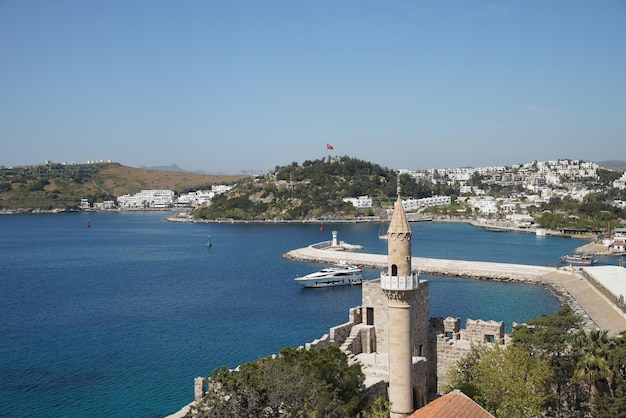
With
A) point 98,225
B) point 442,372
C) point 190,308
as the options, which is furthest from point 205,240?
point 442,372

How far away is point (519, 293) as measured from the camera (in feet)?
159

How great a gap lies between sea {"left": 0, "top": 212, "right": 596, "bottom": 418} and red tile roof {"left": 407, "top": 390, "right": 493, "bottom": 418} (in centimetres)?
1379

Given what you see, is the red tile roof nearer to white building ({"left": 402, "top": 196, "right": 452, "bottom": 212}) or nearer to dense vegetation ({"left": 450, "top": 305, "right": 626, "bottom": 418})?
dense vegetation ({"left": 450, "top": 305, "right": 626, "bottom": 418})

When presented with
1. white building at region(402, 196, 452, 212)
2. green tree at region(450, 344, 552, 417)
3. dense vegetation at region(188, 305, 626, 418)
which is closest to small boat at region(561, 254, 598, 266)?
dense vegetation at region(188, 305, 626, 418)

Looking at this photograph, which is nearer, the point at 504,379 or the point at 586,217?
the point at 504,379

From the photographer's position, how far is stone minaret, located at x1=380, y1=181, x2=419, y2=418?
1473cm

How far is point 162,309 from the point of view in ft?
147

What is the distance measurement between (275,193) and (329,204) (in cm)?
1605

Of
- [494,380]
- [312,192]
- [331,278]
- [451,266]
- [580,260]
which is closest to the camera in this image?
[494,380]

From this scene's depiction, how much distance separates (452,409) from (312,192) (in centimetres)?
14239

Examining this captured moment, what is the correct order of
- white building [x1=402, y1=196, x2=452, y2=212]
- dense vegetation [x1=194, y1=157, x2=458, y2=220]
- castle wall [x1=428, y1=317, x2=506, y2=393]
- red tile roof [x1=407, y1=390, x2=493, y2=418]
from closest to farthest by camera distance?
red tile roof [x1=407, y1=390, x2=493, y2=418] < castle wall [x1=428, y1=317, x2=506, y2=393] < dense vegetation [x1=194, y1=157, x2=458, y2=220] < white building [x1=402, y1=196, x2=452, y2=212]

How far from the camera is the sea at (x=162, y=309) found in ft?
88.0

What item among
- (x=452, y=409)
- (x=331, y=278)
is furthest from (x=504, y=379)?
(x=331, y=278)

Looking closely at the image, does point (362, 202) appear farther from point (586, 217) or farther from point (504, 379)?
point (504, 379)
